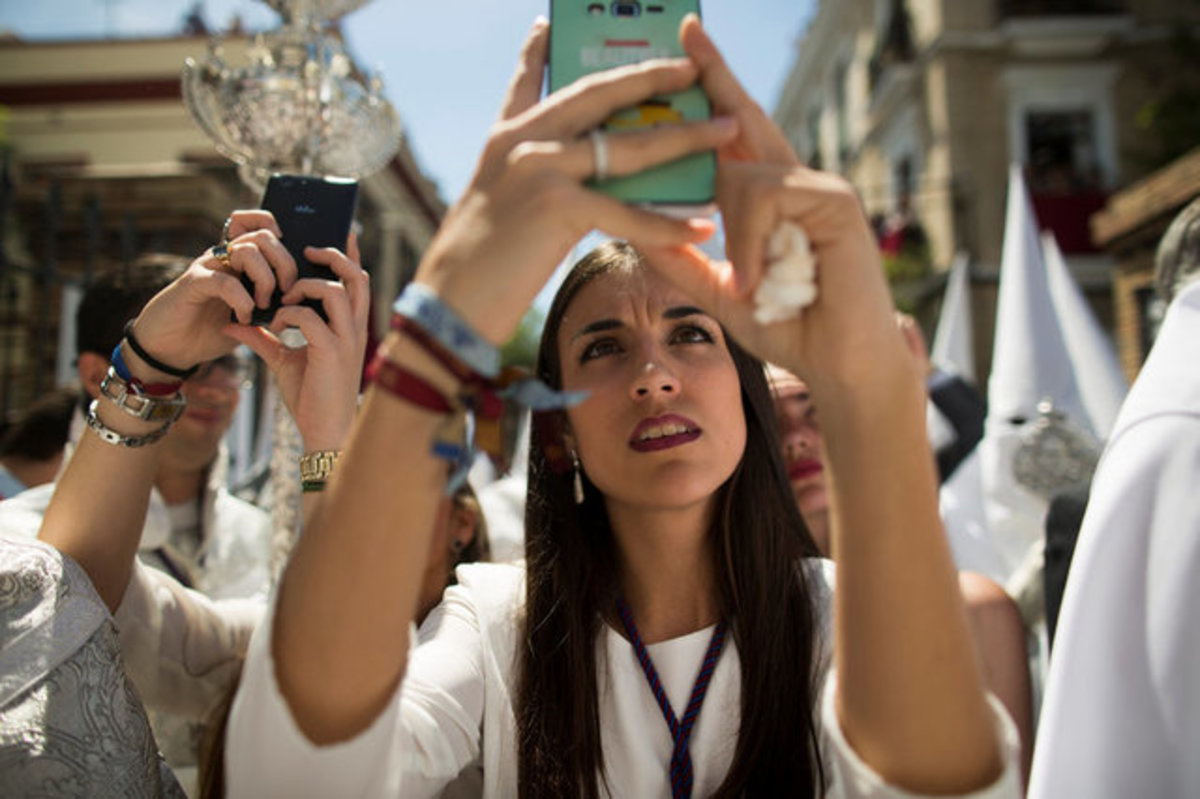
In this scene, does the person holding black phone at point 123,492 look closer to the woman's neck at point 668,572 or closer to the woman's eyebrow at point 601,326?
the woman's eyebrow at point 601,326

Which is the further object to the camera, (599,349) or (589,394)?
(599,349)

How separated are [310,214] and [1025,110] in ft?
58.9

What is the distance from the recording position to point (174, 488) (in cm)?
266

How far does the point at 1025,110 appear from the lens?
1655 cm

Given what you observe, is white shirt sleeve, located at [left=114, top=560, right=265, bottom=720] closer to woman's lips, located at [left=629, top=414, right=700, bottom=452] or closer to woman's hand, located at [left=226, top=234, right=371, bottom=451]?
woman's hand, located at [left=226, top=234, right=371, bottom=451]

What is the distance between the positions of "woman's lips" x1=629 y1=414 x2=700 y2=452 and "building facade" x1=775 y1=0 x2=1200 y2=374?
15.2m

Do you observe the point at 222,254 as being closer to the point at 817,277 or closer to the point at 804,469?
the point at 817,277

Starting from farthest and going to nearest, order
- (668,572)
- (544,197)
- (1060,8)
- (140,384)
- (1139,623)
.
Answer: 1. (1060,8)
2. (668,572)
3. (140,384)
4. (1139,623)
5. (544,197)

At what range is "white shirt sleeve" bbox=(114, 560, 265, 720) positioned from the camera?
1.73 m

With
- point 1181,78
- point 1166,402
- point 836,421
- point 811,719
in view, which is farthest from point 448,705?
point 1181,78

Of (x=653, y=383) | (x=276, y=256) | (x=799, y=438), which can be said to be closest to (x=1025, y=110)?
(x=799, y=438)

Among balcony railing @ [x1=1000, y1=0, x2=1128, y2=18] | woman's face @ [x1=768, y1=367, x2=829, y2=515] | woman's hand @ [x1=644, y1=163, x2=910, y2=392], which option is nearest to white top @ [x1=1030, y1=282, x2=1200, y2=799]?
woman's hand @ [x1=644, y1=163, x2=910, y2=392]

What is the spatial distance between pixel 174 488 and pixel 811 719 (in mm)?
2013

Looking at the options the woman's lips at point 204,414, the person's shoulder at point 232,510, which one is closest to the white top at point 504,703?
the woman's lips at point 204,414
